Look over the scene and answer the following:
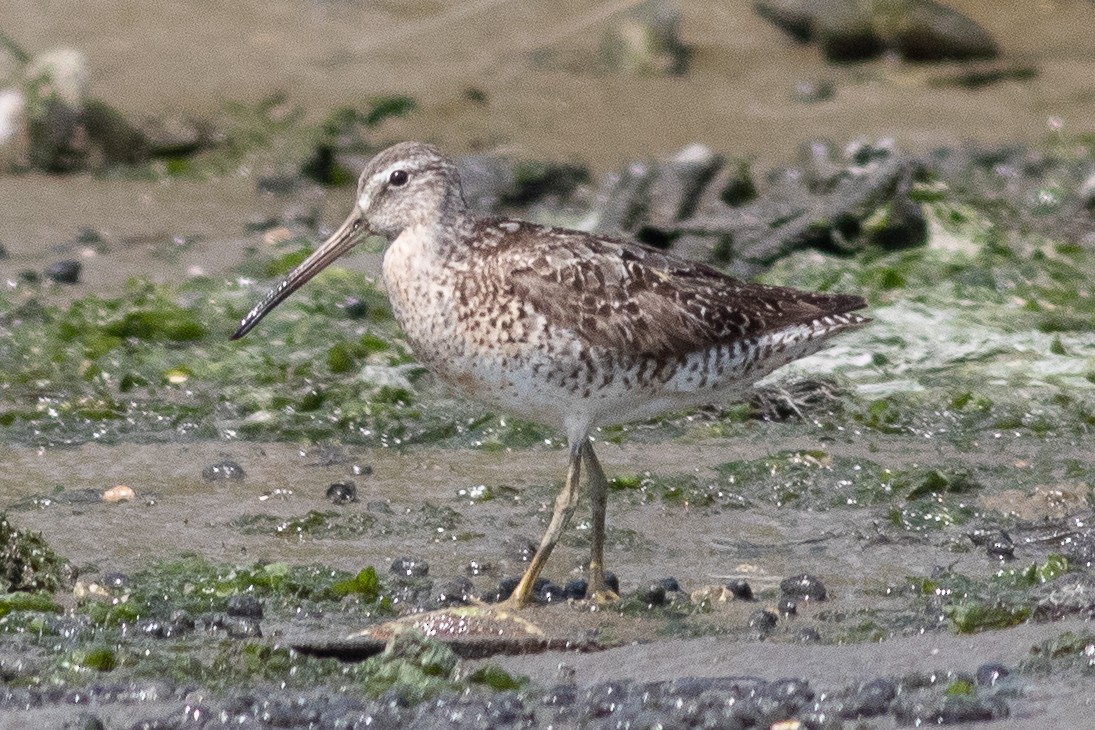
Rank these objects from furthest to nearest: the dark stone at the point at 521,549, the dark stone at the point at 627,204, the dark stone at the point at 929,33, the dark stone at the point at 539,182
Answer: the dark stone at the point at 929,33 → the dark stone at the point at 539,182 → the dark stone at the point at 627,204 → the dark stone at the point at 521,549

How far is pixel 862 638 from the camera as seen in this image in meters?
4.88

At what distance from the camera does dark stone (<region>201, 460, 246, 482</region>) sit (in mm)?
6559

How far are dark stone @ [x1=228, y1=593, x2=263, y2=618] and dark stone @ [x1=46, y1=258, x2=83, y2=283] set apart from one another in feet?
14.7

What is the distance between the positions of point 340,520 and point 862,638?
193 centimetres

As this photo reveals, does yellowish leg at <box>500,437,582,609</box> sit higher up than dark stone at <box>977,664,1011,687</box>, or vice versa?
dark stone at <box>977,664,1011,687</box>

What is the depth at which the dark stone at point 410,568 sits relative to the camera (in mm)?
5527

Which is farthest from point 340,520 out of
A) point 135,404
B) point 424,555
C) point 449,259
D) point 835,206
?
point 835,206

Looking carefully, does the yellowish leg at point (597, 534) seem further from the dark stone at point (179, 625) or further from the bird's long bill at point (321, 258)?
the dark stone at point (179, 625)

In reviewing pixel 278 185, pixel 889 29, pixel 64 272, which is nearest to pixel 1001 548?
pixel 64 272

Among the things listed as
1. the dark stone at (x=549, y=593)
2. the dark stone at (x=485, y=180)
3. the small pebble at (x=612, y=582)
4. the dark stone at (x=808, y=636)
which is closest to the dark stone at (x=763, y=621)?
the dark stone at (x=808, y=636)

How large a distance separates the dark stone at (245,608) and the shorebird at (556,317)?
697 mm

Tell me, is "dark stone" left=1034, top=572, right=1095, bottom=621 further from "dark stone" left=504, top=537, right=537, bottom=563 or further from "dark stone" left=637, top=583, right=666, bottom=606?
"dark stone" left=504, top=537, right=537, bottom=563

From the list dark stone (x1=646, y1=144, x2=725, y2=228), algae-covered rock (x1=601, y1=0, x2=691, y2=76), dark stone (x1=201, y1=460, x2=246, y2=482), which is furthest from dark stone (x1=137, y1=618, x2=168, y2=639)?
algae-covered rock (x1=601, y1=0, x2=691, y2=76)

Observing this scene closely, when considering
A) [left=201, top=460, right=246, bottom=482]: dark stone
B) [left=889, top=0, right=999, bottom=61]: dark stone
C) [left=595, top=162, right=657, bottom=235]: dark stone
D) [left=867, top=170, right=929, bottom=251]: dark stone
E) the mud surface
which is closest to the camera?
the mud surface
